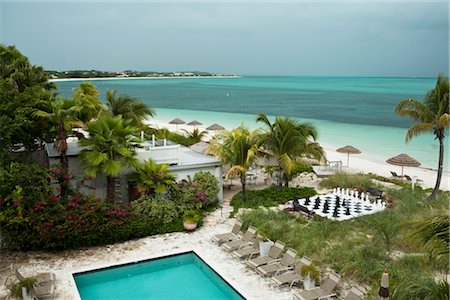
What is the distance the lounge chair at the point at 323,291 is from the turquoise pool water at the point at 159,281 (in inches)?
69.3

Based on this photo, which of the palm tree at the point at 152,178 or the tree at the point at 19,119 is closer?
the tree at the point at 19,119

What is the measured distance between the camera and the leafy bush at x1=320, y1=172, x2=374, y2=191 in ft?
70.2

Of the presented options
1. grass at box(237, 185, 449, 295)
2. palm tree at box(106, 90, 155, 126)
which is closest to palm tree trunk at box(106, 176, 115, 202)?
grass at box(237, 185, 449, 295)

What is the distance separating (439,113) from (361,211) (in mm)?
5782

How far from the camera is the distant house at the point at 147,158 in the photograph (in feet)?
55.5

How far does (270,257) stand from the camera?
510 inches

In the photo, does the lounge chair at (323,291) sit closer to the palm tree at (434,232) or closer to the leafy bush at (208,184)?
the palm tree at (434,232)

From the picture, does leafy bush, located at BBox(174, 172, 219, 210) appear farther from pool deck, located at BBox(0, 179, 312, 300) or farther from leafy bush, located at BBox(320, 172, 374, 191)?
leafy bush, located at BBox(320, 172, 374, 191)

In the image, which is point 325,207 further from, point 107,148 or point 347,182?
point 107,148

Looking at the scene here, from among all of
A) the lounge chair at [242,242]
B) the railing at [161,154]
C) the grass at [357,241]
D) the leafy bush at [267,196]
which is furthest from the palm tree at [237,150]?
the lounge chair at [242,242]

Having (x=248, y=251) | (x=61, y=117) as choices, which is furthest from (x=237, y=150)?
(x=61, y=117)

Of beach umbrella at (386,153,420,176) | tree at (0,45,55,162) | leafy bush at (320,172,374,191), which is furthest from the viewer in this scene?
beach umbrella at (386,153,420,176)

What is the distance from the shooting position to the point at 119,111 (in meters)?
21.8

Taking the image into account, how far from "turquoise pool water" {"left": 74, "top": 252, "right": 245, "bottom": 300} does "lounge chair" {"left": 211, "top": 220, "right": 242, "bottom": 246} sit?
1186 millimetres
